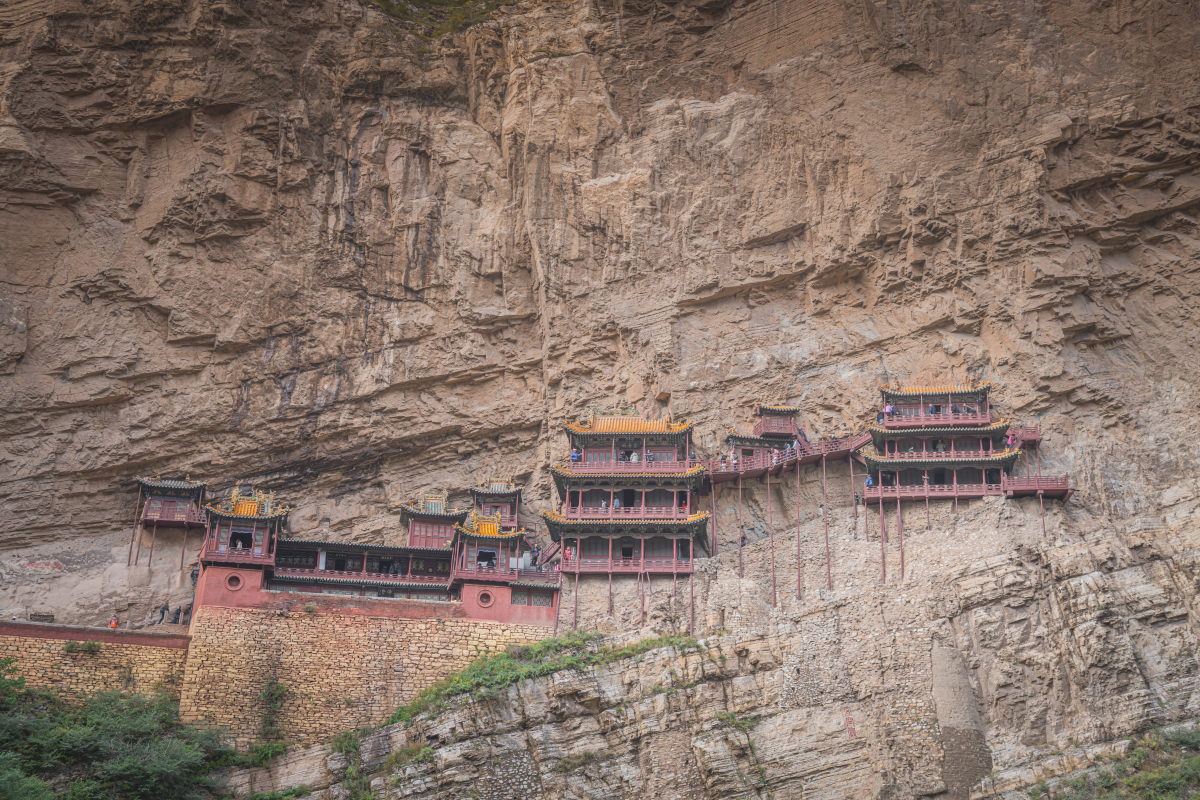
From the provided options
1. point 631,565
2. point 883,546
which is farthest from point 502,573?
point 883,546

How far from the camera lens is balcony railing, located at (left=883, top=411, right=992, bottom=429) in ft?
142

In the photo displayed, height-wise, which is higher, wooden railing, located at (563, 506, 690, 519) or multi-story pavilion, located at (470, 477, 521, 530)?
multi-story pavilion, located at (470, 477, 521, 530)

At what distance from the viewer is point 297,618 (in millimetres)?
38688

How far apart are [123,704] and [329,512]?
46.0ft

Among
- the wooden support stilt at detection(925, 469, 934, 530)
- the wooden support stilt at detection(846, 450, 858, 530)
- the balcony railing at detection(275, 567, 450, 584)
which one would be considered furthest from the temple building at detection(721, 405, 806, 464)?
the balcony railing at detection(275, 567, 450, 584)

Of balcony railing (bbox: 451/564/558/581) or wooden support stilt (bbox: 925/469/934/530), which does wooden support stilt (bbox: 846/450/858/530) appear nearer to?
wooden support stilt (bbox: 925/469/934/530)

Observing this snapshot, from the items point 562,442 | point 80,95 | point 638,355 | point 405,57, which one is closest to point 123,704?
point 562,442

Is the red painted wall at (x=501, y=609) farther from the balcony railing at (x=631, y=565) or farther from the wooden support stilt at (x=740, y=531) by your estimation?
the wooden support stilt at (x=740, y=531)

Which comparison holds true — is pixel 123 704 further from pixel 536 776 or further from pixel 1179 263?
pixel 1179 263

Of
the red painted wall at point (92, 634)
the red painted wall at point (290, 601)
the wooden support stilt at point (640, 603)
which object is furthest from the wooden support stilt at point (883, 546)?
the red painted wall at point (92, 634)

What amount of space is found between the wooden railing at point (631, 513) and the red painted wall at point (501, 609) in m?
3.89

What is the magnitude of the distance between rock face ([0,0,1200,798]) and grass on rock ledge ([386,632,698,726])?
8.64ft

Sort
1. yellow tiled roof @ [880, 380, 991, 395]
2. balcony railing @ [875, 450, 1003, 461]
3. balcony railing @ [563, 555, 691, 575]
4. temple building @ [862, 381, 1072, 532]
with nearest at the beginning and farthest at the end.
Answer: temple building @ [862, 381, 1072, 532] → balcony railing @ [563, 555, 691, 575] → balcony railing @ [875, 450, 1003, 461] → yellow tiled roof @ [880, 380, 991, 395]

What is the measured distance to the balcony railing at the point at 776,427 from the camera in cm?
4556
